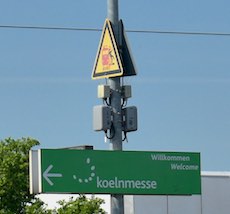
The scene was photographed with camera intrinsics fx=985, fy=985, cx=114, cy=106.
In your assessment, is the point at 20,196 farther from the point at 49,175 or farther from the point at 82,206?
the point at 49,175

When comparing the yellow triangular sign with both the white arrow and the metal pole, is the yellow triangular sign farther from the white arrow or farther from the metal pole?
the white arrow

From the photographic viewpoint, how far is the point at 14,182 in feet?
138

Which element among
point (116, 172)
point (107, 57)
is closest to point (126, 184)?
point (116, 172)

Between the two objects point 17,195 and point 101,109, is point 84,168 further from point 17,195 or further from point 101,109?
point 17,195

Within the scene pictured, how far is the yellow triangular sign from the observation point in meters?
17.7

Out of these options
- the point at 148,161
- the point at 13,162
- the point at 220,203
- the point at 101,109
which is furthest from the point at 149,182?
the point at 220,203

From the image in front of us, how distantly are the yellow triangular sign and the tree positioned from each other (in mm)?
24399

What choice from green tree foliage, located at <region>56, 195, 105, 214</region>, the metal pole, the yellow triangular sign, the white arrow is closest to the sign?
the white arrow

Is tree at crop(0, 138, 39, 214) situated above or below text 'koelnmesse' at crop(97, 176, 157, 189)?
above

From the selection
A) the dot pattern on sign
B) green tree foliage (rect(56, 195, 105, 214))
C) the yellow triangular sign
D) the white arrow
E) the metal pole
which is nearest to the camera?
the white arrow

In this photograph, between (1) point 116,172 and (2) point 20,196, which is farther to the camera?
(2) point 20,196

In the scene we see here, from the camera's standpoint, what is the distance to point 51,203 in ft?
160

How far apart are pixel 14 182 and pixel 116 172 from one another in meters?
25.9

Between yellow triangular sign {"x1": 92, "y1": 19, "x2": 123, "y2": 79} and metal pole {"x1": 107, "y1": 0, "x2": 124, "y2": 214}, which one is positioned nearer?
metal pole {"x1": 107, "y1": 0, "x2": 124, "y2": 214}
